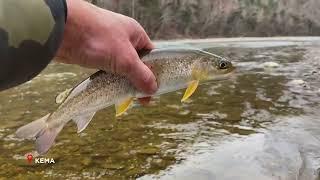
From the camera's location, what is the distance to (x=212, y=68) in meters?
2.87

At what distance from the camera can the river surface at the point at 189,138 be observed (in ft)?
16.7

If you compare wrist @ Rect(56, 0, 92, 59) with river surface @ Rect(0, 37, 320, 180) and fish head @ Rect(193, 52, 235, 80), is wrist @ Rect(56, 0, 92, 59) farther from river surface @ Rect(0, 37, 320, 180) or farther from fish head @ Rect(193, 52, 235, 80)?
river surface @ Rect(0, 37, 320, 180)

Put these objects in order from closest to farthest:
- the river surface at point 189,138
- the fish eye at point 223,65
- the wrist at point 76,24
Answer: the wrist at point 76,24
the fish eye at point 223,65
the river surface at point 189,138

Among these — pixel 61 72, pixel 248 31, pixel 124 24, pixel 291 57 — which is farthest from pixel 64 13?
pixel 248 31

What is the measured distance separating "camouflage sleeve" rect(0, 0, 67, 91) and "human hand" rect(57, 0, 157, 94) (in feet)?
0.61

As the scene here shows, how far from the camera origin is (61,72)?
1306 cm

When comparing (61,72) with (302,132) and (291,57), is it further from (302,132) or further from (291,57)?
(302,132)

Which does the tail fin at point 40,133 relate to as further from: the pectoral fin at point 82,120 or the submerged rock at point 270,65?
the submerged rock at point 270,65

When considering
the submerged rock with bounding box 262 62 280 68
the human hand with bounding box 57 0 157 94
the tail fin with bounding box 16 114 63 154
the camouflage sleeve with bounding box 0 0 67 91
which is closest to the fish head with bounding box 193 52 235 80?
the human hand with bounding box 57 0 157 94

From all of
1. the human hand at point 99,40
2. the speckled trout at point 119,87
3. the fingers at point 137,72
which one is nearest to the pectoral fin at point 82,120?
the speckled trout at point 119,87

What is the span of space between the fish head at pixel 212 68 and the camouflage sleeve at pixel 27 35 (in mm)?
1129

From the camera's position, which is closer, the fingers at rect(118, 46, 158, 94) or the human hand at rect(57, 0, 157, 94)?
the human hand at rect(57, 0, 157, 94)

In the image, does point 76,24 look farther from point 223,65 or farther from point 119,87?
point 223,65

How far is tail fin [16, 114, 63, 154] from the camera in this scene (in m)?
2.59
